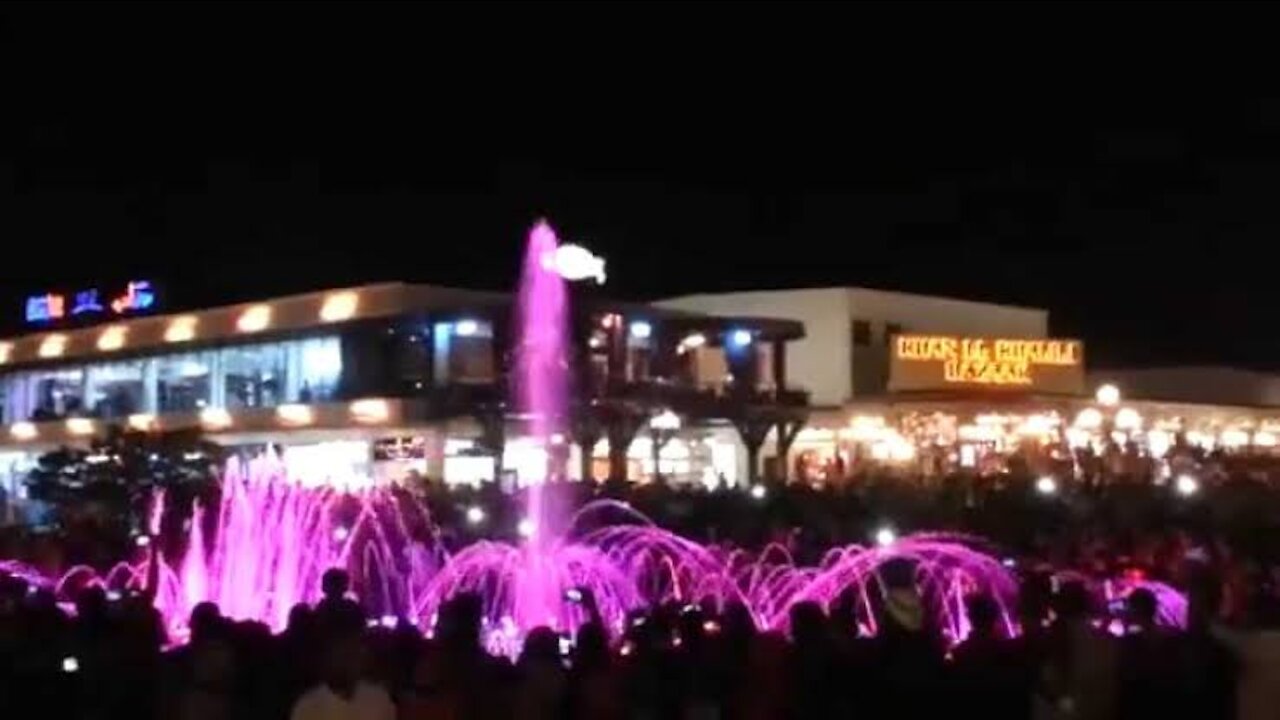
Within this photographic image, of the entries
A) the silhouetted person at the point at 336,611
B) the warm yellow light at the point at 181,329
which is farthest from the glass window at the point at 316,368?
the silhouetted person at the point at 336,611

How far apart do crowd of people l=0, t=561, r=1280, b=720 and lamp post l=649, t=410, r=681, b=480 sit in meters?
38.8

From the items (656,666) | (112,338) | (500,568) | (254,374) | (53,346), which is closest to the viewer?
(656,666)

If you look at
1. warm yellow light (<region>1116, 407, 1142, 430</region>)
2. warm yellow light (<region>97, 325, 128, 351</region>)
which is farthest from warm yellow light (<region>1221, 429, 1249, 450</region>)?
warm yellow light (<region>97, 325, 128, 351</region>)

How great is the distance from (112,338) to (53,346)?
3.29 m

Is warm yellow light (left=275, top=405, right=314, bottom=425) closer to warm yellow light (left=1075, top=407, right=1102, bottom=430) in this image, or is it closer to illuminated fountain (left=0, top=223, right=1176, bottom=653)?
warm yellow light (left=1075, top=407, right=1102, bottom=430)

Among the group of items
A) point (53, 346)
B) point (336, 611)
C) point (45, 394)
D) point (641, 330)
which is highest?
point (53, 346)

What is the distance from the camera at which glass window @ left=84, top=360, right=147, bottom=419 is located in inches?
2261

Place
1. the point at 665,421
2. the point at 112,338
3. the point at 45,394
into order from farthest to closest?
the point at 45,394 < the point at 112,338 < the point at 665,421

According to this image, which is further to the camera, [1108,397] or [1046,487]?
[1108,397]

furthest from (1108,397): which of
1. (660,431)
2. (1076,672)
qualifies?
(1076,672)

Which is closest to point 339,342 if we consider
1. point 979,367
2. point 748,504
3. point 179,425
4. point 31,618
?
point 179,425

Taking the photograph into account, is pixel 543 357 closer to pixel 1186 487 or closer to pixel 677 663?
pixel 1186 487

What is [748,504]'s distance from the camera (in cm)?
2391

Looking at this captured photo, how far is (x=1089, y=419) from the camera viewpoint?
53.0m
